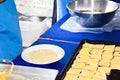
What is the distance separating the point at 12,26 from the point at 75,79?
590 mm

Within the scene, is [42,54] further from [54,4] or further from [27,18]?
[27,18]

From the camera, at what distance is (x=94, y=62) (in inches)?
36.9

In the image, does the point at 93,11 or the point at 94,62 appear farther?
the point at 93,11

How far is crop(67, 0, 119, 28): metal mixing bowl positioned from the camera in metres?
1.24

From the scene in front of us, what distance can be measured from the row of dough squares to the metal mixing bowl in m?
0.23

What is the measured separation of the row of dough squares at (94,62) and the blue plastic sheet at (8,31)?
44 cm

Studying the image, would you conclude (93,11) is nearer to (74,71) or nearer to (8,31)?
(8,31)

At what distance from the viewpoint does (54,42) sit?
1.19 m

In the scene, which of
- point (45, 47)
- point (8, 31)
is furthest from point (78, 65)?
point (8, 31)

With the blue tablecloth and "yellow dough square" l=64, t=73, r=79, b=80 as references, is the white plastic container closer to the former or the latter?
the blue tablecloth

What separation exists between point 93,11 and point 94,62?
20.3 inches

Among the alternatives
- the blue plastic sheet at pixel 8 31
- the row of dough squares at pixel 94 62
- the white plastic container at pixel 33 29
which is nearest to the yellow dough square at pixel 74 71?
the row of dough squares at pixel 94 62

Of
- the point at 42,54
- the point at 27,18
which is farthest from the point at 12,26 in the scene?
the point at 27,18

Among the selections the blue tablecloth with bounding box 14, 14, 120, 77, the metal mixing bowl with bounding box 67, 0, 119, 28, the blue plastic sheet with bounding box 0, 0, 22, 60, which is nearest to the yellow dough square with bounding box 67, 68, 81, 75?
the blue tablecloth with bounding box 14, 14, 120, 77
